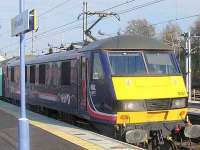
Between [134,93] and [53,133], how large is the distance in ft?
7.93

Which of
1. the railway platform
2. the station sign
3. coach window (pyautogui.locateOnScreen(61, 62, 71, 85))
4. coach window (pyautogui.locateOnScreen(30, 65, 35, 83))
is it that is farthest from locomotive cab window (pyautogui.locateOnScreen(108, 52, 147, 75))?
coach window (pyautogui.locateOnScreen(30, 65, 35, 83))

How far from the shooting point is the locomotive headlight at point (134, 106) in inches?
557

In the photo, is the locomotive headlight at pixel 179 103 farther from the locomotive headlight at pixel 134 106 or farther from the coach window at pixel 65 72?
the coach window at pixel 65 72

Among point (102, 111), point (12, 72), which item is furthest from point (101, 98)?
point (12, 72)

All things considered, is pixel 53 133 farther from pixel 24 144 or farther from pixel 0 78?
pixel 0 78

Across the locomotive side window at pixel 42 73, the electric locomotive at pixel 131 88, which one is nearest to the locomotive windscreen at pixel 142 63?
the electric locomotive at pixel 131 88

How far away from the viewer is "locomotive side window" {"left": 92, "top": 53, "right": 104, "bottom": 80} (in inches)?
588

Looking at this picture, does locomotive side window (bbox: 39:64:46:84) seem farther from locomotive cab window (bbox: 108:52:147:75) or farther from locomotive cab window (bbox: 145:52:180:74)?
locomotive cab window (bbox: 145:52:180:74)

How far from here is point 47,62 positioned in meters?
20.7

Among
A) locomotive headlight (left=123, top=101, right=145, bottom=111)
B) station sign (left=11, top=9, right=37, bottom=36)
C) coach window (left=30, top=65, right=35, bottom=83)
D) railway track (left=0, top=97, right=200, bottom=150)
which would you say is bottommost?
railway track (left=0, top=97, right=200, bottom=150)

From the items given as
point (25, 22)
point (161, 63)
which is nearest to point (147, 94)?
point (161, 63)

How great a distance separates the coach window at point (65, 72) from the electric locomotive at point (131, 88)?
2.66 ft

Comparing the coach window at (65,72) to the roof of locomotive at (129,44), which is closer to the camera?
the roof of locomotive at (129,44)

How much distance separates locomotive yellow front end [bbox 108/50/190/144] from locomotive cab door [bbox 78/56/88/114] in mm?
1205
